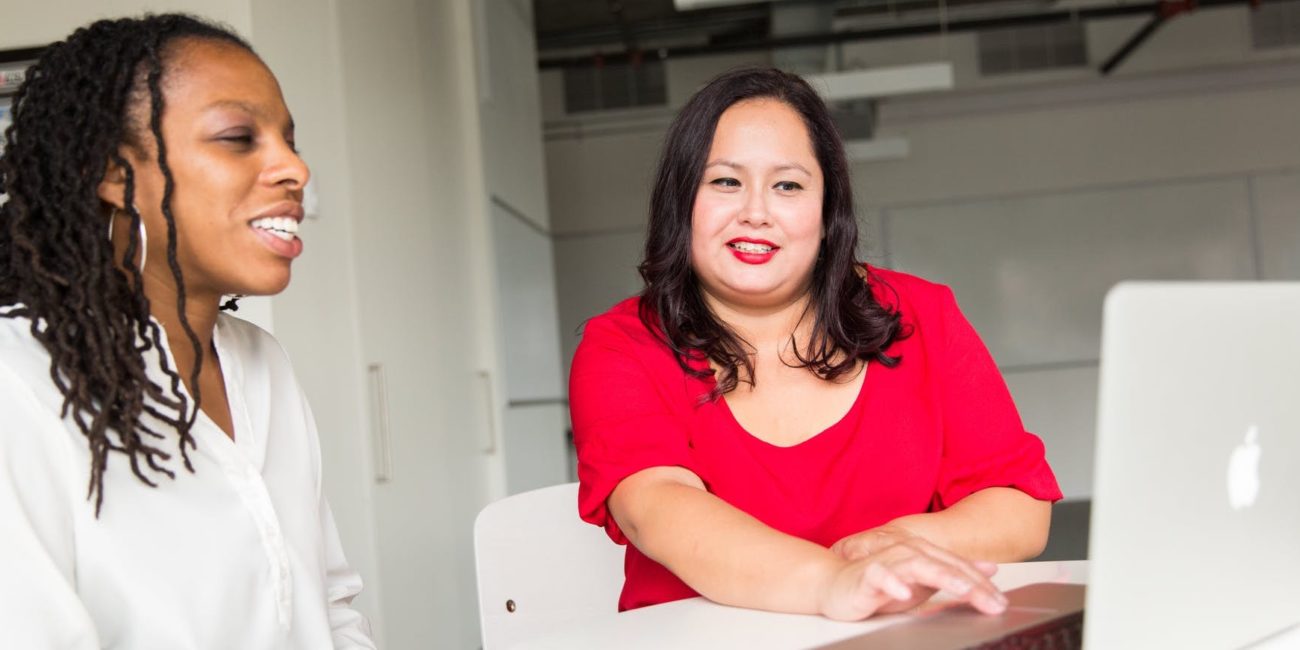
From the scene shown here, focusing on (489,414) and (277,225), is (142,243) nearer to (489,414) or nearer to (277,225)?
(277,225)

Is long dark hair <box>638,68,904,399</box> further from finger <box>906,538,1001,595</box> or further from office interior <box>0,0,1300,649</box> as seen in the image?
office interior <box>0,0,1300,649</box>

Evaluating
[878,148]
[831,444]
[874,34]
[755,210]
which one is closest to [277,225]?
[755,210]

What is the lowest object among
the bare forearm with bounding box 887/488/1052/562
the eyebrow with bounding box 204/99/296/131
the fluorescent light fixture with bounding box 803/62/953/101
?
the bare forearm with bounding box 887/488/1052/562

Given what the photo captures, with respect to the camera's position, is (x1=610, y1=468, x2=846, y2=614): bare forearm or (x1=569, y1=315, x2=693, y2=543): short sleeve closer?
(x1=610, y1=468, x2=846, y2=614): bare forearm

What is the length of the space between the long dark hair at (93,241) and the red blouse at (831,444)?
0.60 metres

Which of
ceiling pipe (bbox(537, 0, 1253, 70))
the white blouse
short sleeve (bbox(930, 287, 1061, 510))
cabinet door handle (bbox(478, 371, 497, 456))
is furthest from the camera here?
ceiling pipe (bbox(537, 0, 1253, 70))

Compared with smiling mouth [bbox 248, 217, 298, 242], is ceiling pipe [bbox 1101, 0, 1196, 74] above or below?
above

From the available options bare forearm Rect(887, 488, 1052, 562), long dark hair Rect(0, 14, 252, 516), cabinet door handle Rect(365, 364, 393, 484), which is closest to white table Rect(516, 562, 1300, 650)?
bare forearm Rect(887, 488, 1052, 562)

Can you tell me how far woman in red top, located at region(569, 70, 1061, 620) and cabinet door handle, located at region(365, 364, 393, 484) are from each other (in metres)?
1.78

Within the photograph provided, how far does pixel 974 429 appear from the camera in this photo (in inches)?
67.7

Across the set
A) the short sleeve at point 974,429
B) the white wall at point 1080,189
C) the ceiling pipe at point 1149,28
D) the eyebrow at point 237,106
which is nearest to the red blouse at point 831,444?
the short sleeve at point 974,429

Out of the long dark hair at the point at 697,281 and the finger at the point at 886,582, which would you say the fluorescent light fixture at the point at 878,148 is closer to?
the long dark hair at the point at 697,281

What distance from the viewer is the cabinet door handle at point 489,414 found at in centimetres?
480

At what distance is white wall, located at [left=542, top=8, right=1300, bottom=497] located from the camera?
9945mm
